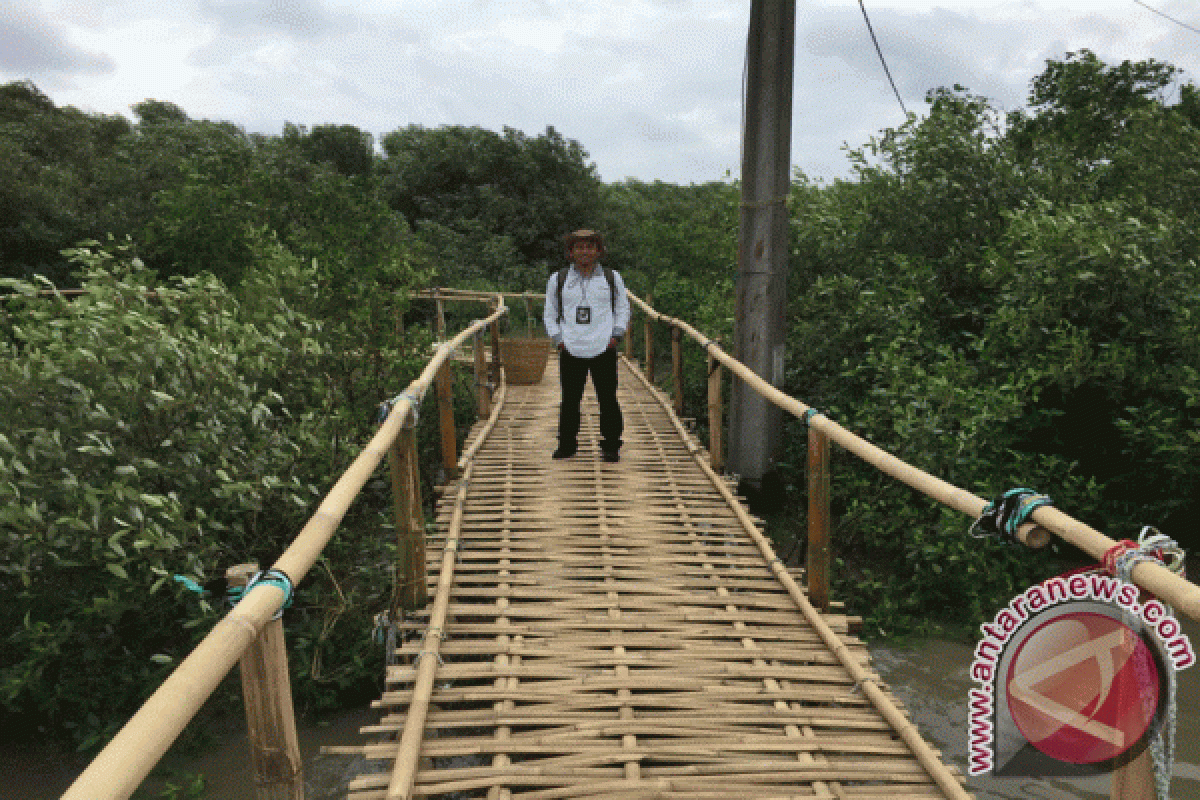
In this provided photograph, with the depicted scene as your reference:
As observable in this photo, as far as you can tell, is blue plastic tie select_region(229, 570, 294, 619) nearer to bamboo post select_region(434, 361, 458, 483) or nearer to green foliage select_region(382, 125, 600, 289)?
bamboo post select_region(434, 361, 458, 483)

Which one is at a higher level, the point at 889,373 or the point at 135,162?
the point at 135,162

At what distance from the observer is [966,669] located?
183 inches

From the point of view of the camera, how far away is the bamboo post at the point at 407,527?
2.85 meters

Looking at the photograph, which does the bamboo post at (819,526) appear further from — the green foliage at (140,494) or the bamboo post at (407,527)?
the green foliage at (140,494)

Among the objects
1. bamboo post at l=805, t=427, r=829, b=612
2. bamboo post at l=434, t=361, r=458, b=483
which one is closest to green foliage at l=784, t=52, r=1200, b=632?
bamboo post at l=805, t=427, r=829, b=612

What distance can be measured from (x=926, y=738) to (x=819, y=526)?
149 centimetres

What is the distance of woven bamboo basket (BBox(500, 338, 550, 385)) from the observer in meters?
8.16

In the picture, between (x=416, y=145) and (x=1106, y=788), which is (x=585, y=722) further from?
(x=416, y=145)

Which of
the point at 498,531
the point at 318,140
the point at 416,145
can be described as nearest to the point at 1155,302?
the point at 498,531

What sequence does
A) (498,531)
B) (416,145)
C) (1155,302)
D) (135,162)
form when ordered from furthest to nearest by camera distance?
(416,145), (135,162), (1155,302), (498,531)

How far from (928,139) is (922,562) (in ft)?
12.7

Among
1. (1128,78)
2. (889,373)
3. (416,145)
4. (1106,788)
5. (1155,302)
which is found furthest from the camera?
(416,145)

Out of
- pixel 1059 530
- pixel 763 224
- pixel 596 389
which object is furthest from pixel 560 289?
pixel 1059 530

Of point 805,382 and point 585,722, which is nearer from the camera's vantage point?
point 585,722
